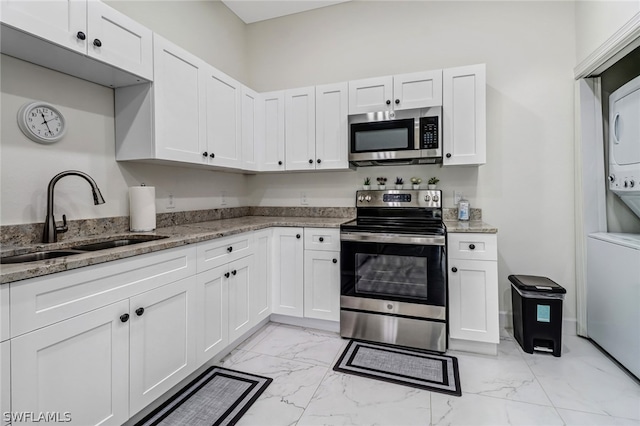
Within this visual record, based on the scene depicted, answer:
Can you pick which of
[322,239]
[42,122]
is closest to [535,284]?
[322,239]

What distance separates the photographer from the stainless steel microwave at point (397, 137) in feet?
8.13

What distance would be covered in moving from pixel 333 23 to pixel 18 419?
3.65 metres

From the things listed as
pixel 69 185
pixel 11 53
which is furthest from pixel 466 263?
pixel 11 53

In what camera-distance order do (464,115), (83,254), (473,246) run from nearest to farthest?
(83,254) < (473,246) < (464,115)

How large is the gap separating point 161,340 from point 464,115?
2.62 meters

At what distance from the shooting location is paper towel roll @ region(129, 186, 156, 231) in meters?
2.06

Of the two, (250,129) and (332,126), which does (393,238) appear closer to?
(332,126)

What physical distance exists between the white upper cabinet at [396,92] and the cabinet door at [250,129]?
3.11 feet

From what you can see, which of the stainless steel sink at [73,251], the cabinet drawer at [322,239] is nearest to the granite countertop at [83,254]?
the stainless steel sink at [73,251]

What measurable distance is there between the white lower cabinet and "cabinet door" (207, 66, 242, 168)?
1.92 meters

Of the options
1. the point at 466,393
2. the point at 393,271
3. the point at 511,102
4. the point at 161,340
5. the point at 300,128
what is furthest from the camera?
the point at 300,128

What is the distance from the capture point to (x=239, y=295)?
2.28m

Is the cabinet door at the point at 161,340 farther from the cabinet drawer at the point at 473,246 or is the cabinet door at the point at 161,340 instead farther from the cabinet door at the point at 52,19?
the cabinet drawer at the point at 473,246

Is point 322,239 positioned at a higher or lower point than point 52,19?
lower
